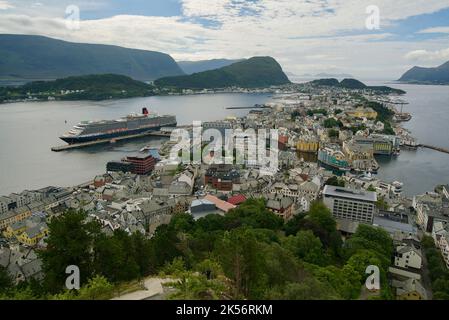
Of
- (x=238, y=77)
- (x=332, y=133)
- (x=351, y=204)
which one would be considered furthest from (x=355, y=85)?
(x=351, y=204)

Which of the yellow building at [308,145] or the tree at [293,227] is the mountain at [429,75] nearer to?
the yellow building at [308,145]

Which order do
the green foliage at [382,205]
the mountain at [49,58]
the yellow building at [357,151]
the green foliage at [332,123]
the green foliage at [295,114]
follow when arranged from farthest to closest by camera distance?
the mountain at [49,58] < the green foliage at [295,114] < the green foliage at [332,123] < the yellow building at [357,151] < the green foliage at [382,205]

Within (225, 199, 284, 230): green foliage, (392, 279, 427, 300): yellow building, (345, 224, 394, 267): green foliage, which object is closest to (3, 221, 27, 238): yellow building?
(225, 199, 284, 230): green foliage

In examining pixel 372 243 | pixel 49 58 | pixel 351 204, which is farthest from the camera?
pixel 49 58

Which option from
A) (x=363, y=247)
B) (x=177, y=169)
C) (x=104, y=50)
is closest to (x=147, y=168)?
(x=177, y=169)

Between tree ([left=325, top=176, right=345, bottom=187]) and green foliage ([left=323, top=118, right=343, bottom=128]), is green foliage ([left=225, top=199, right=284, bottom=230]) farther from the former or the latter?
green foliage ([left=323, top=118, right=343, bottom=128])

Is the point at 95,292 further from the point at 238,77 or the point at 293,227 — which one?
the point at 238,77

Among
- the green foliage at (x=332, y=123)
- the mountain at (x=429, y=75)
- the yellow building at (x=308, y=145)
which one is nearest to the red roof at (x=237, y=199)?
the yellow building at (x=308, y=145)

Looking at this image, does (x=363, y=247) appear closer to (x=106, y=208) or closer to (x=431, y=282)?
(x=431, y=282)
